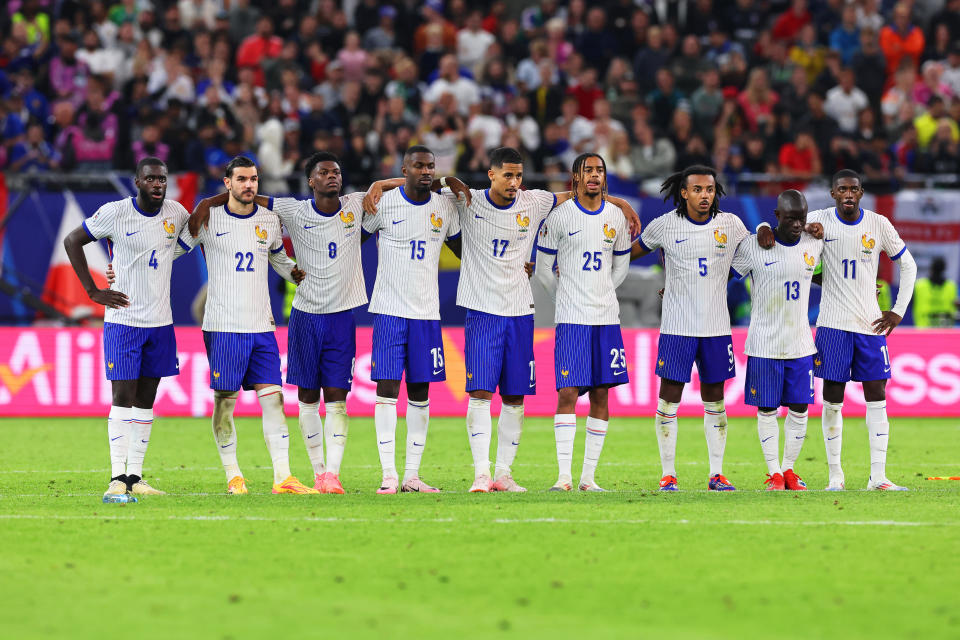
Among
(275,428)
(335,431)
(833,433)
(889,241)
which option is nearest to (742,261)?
(889,241)

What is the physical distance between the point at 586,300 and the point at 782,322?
159 cm

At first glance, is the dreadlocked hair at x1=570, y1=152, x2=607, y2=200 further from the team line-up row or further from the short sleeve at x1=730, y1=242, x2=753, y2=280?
the short sleeve at x1=730, y1=242, x2=753, y2=280

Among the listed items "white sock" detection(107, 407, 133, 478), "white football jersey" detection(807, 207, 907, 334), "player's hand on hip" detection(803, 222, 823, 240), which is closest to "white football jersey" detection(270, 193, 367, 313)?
"white sock" detection(107, 407, 133, 478)

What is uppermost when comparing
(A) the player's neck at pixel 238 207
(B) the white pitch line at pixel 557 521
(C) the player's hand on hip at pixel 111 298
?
(A) the player's neck at pixel 238 207

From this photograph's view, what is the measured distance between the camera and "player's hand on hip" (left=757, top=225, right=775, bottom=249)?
10.5 metres

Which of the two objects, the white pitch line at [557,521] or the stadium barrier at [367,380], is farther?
the stadium barrier at [367,380]

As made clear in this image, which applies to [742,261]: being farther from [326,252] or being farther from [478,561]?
[478,561]

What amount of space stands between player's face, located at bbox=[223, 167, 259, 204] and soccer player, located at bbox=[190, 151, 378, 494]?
0.57 feet

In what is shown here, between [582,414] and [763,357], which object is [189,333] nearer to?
[582,414]

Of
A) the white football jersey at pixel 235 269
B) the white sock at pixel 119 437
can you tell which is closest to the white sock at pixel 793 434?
the white football jersey at pixel 235 269

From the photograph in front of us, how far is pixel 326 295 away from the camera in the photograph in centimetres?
1041

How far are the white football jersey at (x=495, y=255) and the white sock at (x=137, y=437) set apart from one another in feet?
8.56

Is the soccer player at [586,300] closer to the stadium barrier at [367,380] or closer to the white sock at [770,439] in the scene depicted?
the white sock at [770,439]

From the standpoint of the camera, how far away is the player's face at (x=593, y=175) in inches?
405
